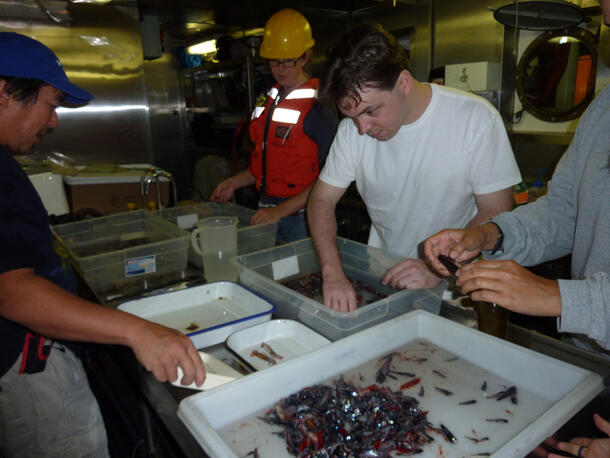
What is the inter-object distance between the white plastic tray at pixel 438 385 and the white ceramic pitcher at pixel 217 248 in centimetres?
74

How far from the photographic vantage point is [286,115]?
248cm

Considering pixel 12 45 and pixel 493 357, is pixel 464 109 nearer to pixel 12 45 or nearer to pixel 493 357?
pixel 493 357

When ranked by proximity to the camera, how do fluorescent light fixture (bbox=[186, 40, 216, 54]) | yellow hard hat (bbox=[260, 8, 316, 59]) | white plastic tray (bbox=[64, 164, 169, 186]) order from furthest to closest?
1. fluorescent light fixture (bbox=[186, 40, 216, 54])
2. white plastic tray (bbox=[64, 164, 169, 186])
3. yellow hard hat (bbox=[260, 8, 316, 59])

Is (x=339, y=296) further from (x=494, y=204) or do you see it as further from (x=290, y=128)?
(x=290, y=128)

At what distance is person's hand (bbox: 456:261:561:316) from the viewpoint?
901 millimetres

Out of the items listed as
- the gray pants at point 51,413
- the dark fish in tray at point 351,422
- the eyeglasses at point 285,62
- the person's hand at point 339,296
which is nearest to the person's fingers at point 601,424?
the dark fish in tray at point 351,422

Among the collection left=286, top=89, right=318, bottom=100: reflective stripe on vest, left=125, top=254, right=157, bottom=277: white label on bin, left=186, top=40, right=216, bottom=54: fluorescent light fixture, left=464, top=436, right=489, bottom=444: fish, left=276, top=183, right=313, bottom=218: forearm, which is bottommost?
left=464, top=436, right=489, bottom=444: fish

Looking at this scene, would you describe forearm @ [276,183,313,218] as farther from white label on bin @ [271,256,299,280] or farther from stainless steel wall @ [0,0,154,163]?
stainless steel wall @ [0,0,154,163]

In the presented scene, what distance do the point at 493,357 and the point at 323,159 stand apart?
158cm

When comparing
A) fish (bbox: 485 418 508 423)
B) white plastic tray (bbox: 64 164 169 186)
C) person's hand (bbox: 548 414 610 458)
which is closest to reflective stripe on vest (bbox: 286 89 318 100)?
white plastic tray (bbox: 64 164 169 186)

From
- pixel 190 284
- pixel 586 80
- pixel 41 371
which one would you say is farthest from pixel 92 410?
pixel 586 80

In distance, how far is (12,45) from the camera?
49.5 inches

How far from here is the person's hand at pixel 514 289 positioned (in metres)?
0.90

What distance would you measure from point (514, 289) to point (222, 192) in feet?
6.19
